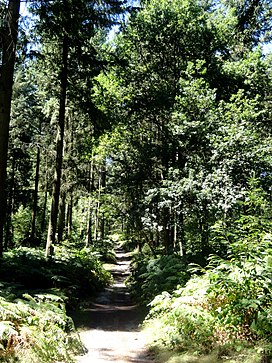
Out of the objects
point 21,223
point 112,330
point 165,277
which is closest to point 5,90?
point 112,330

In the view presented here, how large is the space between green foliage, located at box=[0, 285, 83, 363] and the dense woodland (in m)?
0.03

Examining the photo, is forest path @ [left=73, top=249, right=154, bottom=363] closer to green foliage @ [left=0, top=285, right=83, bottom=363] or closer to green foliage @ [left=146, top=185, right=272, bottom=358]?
green foliage @ [left=0, top=285, right=83, bottom=363]

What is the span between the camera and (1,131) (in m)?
8.37

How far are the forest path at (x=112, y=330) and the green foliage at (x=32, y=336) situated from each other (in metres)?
0.54

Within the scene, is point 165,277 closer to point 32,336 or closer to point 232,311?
point 232,311

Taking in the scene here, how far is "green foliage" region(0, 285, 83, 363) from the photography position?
4.70m

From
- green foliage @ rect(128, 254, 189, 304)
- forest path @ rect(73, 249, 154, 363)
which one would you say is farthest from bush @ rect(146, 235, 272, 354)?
green foliage @ rect(128, 254, 189, 304)

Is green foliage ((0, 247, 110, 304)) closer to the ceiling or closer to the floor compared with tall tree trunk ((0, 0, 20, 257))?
closer to the floor

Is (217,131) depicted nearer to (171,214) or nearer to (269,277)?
(171,214)

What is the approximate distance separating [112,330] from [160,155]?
10.5 meters

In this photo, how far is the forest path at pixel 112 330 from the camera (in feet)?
21.4

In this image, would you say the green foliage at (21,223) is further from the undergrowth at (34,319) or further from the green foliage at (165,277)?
the green foliage at (165,277)

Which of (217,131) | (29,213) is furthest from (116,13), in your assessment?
(29,213)

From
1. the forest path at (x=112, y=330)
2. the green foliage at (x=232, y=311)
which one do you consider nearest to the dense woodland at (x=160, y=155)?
the green foliage at (x=232, y=311)
